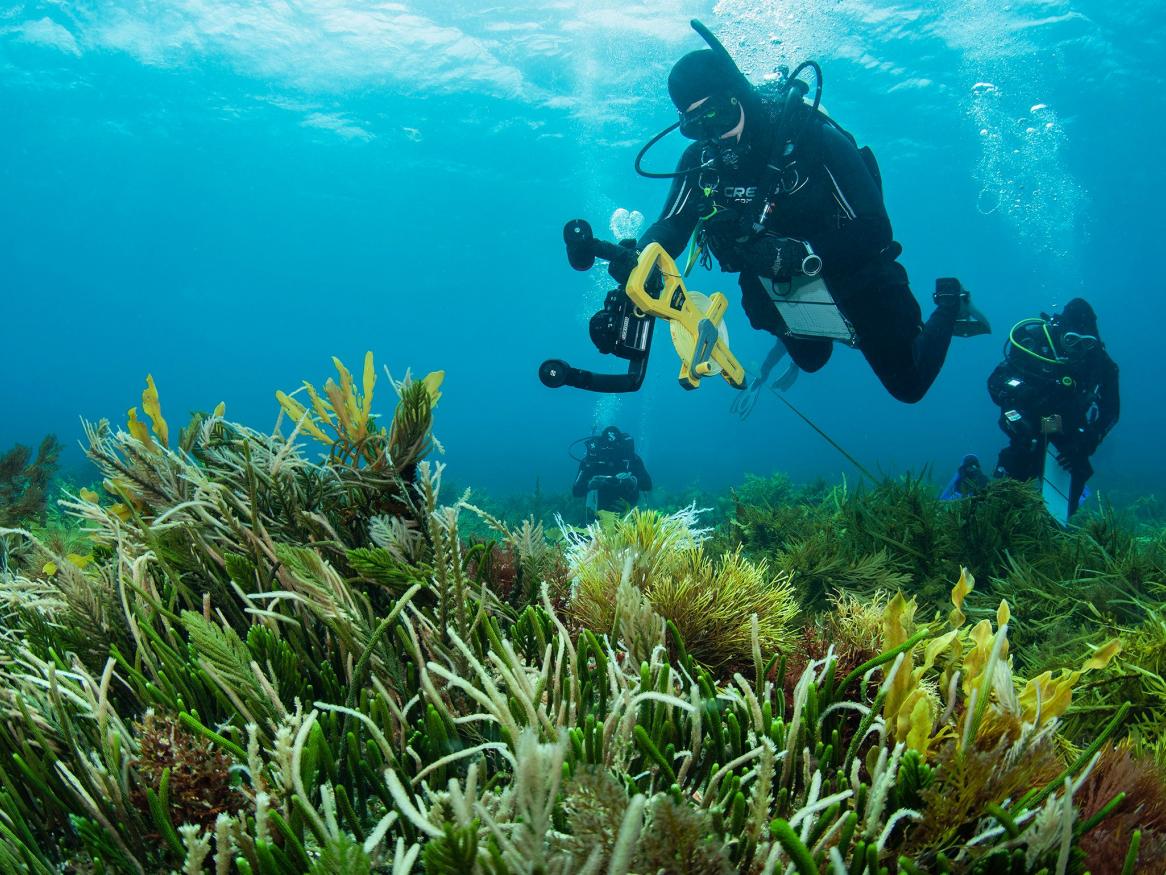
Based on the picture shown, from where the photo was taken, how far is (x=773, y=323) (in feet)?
23.4

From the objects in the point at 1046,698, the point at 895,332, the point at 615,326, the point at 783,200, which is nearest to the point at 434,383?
the point at 1046,698

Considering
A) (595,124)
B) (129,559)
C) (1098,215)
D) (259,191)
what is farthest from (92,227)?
(1098,215)

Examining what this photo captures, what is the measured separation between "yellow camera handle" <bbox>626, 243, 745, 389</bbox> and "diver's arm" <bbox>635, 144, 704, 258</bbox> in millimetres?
876

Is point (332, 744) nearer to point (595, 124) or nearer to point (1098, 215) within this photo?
point (595, 124)

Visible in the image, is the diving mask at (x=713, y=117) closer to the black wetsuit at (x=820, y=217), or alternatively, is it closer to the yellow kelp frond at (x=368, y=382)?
the black wetsuit at (x=820, y=217)

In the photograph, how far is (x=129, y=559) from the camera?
177 cm

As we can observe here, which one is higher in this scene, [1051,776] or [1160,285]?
[1160,285]

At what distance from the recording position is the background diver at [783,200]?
219 inches

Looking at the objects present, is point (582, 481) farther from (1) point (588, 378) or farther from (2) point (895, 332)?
(1) point (588, 378)

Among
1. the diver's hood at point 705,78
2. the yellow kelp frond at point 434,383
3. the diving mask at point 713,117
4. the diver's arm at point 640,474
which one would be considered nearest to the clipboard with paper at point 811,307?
the diving mask at point 713,117

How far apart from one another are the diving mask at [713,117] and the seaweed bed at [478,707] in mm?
4604

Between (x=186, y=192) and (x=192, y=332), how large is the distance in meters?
58.0

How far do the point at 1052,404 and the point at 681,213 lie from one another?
537 cm

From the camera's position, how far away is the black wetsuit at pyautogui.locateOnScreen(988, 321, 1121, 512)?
287 inches
